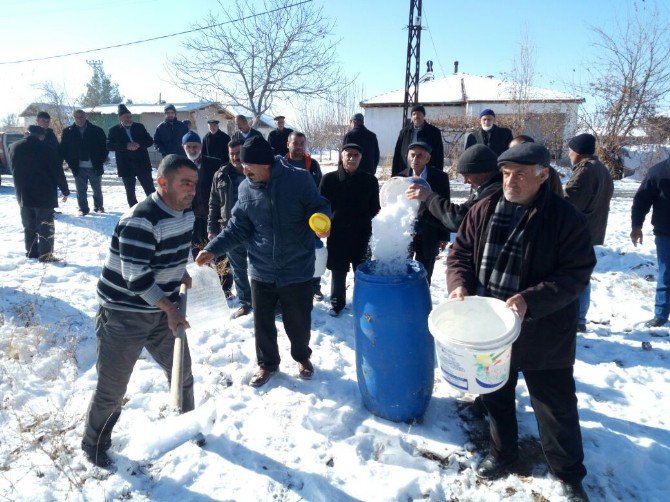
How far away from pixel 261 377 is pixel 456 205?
206cm

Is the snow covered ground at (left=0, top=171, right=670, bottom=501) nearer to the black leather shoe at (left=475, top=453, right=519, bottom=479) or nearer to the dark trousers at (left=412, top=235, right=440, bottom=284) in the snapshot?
the black leather shoe at (left=475, top=453, right=519, bottom=479)

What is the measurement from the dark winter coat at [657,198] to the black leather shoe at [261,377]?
158 inches

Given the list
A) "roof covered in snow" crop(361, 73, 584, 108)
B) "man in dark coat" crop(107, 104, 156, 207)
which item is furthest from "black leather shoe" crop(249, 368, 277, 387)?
"roof covered in snow" crop(361, 73, 584, 108)

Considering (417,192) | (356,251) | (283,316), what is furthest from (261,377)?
(417,192)

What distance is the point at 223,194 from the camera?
14.6ft

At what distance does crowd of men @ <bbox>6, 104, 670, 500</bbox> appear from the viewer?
2.02 meters

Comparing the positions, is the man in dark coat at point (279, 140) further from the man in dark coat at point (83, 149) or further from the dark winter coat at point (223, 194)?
the man in dark coat at point (83, 149)

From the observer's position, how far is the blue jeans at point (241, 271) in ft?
14.8

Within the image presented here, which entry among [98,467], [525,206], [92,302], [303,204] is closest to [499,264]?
[525,206]

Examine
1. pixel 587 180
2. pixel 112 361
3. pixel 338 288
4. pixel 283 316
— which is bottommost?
pixel 338 288

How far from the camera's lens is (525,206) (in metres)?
2.06

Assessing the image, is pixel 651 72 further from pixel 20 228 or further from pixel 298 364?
pixel 20 228

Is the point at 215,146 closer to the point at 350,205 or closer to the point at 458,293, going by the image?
the point at 350,205

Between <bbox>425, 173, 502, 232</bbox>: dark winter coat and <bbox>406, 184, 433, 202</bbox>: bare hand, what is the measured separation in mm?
57
